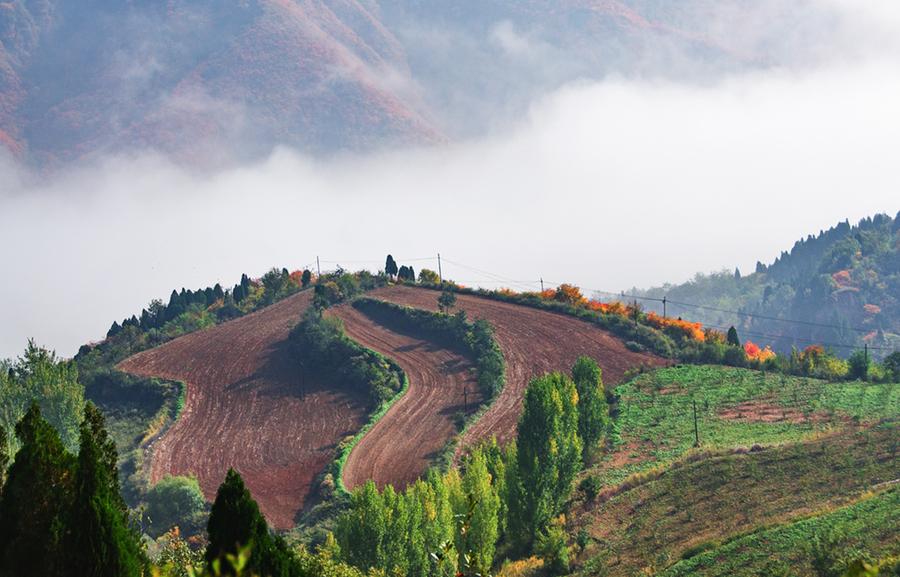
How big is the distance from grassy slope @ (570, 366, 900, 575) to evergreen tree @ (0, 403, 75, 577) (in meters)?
42.2

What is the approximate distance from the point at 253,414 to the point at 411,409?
62.5 feet

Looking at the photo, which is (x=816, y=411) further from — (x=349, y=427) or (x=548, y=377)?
(x=349, y=427)

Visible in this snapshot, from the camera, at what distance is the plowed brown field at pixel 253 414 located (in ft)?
328

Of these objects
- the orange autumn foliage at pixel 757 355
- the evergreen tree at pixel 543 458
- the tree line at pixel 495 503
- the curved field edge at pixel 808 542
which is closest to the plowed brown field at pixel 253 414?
the tree line at pixel 495 503

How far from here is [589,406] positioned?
90625 mm

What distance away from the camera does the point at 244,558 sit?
1230 cm

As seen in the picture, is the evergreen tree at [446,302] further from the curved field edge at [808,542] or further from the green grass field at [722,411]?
the curved field edge at [808,542]

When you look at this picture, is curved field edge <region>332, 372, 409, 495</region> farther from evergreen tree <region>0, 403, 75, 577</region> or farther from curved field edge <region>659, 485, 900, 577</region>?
evergreen tree <region>0, 403, 75, 577</region>

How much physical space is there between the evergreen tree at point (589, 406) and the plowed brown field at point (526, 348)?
450 inches

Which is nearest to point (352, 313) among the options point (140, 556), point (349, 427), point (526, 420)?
point (349, 427)

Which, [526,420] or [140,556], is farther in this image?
[526,420]

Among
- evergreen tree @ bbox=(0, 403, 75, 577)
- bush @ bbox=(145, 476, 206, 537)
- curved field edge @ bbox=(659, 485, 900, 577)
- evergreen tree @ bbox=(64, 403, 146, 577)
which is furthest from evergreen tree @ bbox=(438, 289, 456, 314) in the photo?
evergreen tree @ bbox=(64, 403, 146, 577)

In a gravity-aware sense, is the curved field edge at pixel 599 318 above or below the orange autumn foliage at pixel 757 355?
above

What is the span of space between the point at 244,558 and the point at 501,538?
6724 centimetres
